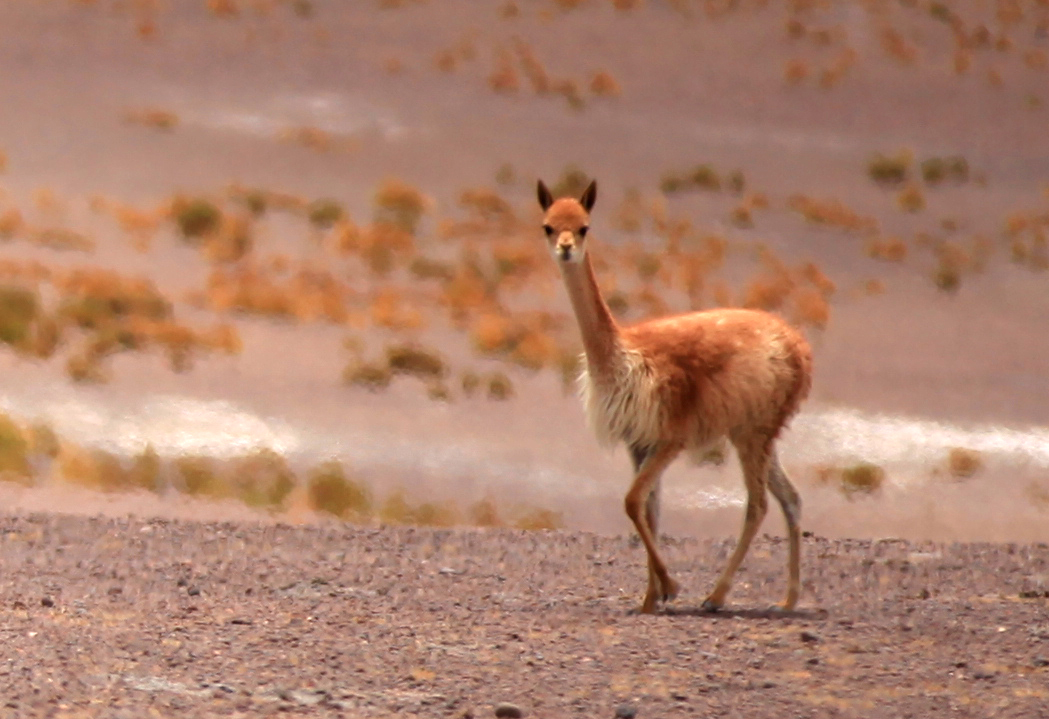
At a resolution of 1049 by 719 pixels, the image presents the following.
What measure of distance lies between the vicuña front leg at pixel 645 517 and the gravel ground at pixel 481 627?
0.58 feet

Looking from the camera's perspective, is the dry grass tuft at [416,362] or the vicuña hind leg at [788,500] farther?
the dry grass tuft at [416,362]

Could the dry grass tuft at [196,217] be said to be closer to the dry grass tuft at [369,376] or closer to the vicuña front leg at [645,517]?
the dry grass tuft at [369,376]

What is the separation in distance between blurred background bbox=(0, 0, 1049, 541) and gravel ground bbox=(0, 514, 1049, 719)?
7.08 feet

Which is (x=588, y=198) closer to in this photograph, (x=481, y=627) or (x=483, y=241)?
(x=481, y=627)

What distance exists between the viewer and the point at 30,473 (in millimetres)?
15500

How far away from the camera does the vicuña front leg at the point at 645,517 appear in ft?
32.3

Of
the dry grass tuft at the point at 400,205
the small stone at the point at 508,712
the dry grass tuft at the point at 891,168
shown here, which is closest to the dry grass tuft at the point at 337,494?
the small stone at the point at 508,712

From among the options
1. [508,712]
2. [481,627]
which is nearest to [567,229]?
[481,627]

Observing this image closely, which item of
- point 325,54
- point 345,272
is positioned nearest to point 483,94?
point 325,54

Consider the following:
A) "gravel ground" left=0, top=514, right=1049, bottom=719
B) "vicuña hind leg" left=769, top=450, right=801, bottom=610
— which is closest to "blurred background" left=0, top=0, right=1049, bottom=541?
"gravel ground" left=0, top=514, right=1049, bottom=719

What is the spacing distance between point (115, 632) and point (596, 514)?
7053 mm

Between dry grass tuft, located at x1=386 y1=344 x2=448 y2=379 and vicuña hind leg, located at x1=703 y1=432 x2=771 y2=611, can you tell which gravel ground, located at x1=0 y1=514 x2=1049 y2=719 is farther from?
dry grass tuft, located at x1=386 y1=344 x2=448 y2=379

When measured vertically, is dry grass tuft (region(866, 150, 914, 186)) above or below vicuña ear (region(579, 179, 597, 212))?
above

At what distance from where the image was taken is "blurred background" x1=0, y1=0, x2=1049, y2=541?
1703 centimetres
